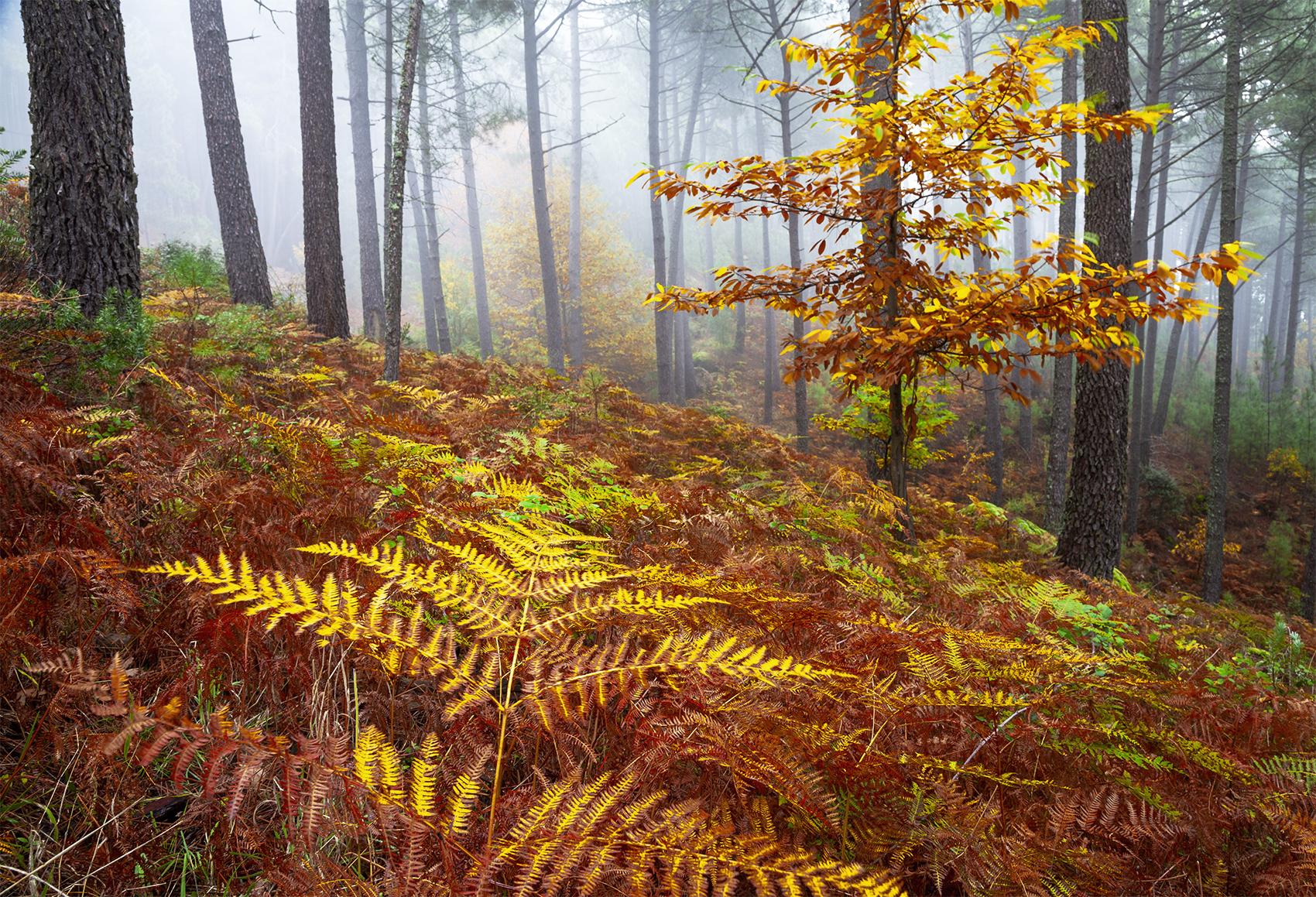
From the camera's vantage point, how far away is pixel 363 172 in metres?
16.2

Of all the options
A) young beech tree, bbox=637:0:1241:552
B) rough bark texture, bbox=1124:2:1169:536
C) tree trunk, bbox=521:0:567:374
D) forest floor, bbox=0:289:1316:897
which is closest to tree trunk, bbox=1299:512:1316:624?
rough bark texture, bbox=1124:2:1169:536

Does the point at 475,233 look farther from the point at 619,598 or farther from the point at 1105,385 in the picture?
the point at 619,598

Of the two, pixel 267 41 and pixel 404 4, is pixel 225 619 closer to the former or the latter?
pixel 404 4

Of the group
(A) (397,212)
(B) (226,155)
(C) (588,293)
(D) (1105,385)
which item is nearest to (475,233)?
(C) (588,293)

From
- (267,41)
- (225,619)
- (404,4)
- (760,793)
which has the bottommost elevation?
(760,793)

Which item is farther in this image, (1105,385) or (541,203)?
(541,203)

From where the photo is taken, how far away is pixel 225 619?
4.42 ft

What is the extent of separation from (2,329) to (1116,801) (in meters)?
4.48

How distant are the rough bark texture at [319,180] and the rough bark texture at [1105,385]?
892 centimetres

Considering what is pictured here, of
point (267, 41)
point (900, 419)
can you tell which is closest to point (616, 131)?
point (267, 41)

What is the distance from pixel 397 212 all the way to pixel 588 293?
16.5 m

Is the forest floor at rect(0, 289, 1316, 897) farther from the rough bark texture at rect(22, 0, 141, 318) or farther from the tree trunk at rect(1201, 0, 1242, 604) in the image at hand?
the tree trunk at rect(1201, 0, 1242, 604)

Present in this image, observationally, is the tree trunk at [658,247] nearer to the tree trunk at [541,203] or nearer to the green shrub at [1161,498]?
the tree trunk at [541,203]

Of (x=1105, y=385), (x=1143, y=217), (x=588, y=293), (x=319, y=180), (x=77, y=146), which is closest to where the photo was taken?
(x=77, y=146)
